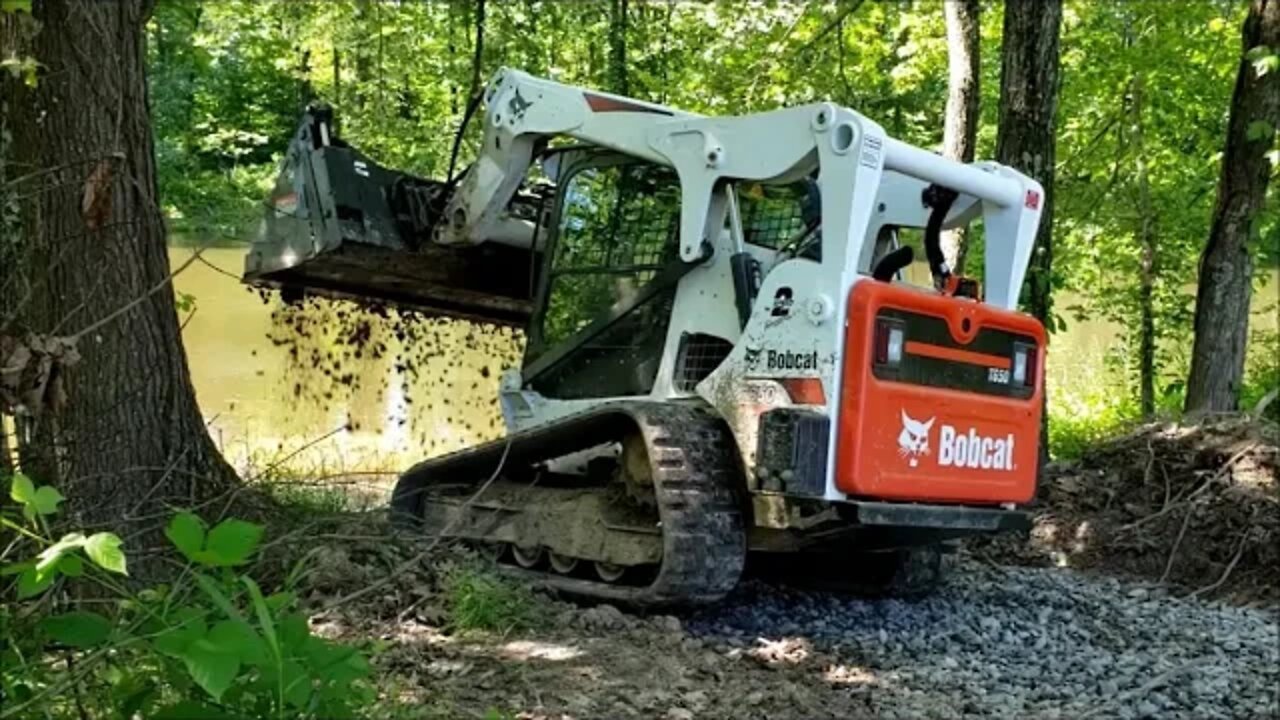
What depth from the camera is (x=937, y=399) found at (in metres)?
5.73

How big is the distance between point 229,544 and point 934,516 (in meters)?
3.92

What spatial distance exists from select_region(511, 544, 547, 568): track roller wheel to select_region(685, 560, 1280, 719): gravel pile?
946mm

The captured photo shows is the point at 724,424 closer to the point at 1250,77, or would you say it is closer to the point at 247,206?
the point at 247,206

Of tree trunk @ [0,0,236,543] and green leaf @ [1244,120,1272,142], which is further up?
green leaf @ [1244,120,1272,142]

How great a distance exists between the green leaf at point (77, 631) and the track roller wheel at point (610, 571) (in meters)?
3.79

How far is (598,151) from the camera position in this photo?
693 centimetres

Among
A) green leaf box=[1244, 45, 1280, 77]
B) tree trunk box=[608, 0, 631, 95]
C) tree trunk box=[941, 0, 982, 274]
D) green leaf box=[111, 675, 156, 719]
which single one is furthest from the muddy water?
tree trunk box=[608, 0, 631, 95]

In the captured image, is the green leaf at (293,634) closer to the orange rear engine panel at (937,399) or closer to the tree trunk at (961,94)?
the orange rear engine panel at (937,399)

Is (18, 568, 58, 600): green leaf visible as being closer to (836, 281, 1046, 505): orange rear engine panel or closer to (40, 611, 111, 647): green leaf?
(40, 611, 111, 647): green leaf

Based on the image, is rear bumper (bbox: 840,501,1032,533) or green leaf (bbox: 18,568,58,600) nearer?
green leaf (bbox: 18,568,58,600)

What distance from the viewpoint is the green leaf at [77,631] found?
254 cm

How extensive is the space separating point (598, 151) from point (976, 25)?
4.10 meters

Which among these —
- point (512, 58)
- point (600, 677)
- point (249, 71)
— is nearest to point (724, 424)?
point (600, 677)

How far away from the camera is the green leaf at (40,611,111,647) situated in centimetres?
254
